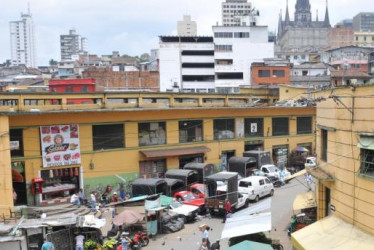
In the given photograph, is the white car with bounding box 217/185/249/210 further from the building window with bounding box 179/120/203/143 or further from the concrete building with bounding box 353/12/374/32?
the concrete building with bounding box 353/12/374/32

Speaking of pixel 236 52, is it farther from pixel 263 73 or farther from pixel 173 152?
pixel 173 152

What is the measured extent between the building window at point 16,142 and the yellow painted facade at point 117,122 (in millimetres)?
215

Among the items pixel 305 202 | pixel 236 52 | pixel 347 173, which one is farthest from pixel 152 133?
pixel 236 52

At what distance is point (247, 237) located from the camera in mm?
16453

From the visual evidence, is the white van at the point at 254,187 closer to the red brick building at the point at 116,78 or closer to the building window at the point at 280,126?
the building window at the point at 280,126

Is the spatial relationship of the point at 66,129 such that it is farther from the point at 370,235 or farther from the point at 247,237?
the point at 370,235

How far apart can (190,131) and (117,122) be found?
20.6 feet

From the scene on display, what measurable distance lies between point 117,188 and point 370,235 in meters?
18.9

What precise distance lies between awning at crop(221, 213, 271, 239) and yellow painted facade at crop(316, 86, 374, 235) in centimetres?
274

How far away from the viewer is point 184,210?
22.0m

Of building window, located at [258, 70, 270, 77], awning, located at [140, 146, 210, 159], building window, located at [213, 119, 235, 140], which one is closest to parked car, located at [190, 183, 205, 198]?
awning, located at [140, 146, 210, 159]

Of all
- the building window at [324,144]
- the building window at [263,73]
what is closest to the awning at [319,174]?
the building window at [324,144]

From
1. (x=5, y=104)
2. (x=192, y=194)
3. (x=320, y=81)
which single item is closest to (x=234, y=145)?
(x=192, y=194)

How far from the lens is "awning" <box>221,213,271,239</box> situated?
1523cm
